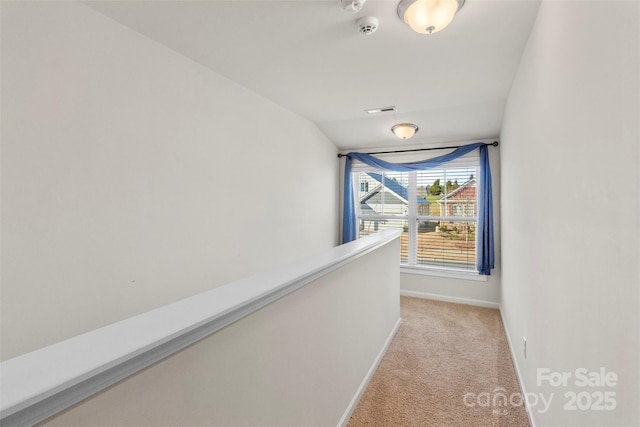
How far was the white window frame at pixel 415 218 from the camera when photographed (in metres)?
3.90

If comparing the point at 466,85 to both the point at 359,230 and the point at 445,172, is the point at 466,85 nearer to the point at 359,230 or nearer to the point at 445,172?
the point at 445,172

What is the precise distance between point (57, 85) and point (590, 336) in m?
2.45

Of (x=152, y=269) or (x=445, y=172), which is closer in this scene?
(x=152, y=269)

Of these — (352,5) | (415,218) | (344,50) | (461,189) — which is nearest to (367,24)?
(352,5)

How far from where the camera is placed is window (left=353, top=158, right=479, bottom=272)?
3.99 meters

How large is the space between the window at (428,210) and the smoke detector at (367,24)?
8.87 feet

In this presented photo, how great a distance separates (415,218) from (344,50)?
2.84m

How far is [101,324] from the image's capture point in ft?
5.38

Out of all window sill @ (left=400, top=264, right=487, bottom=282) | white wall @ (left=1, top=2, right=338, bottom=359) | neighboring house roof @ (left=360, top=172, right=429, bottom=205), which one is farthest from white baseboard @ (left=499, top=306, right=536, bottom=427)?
white wall @ (left=1, top=2, right=338, bottom=359)

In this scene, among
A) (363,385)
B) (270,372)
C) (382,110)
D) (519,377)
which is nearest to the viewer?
(270,372)

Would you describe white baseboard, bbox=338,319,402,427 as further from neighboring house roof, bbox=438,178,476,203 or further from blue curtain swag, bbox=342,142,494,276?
neighboring house roof, bbox=438,178,476,203

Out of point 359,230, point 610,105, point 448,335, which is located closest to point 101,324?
point 610,105

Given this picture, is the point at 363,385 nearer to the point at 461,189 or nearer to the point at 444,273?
the point at 444,273

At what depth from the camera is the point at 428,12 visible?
1520 mm
